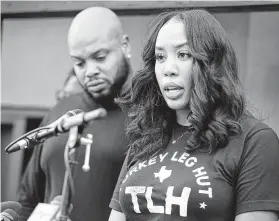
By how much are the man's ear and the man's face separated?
23 mm

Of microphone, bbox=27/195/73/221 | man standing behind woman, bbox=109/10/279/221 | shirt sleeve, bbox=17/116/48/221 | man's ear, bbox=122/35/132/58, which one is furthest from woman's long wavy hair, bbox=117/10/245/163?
shirt sleeve, bbox=17/116/48/221

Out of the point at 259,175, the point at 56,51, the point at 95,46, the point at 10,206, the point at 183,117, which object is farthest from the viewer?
the point at 56,51

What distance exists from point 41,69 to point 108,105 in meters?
0.72

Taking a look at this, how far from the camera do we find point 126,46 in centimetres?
291

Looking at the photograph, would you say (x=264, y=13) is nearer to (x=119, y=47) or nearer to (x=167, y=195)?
(x=119, y=47)

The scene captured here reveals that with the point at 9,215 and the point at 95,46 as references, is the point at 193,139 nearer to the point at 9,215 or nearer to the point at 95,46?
the point at 9,215

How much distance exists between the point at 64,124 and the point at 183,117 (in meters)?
0.57

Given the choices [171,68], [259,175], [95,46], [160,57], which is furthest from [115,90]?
[259,175]

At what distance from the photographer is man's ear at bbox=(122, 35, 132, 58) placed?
2884 millimetres

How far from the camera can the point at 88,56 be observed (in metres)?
2.83

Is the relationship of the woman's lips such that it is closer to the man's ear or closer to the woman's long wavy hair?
the woman's long wavy hair

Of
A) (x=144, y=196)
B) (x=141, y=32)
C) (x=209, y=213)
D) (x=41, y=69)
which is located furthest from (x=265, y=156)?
(x=41, y=69)

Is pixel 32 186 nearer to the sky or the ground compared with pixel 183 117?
nearer to the ground

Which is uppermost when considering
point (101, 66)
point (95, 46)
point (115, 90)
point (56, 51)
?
point (56, 51)
